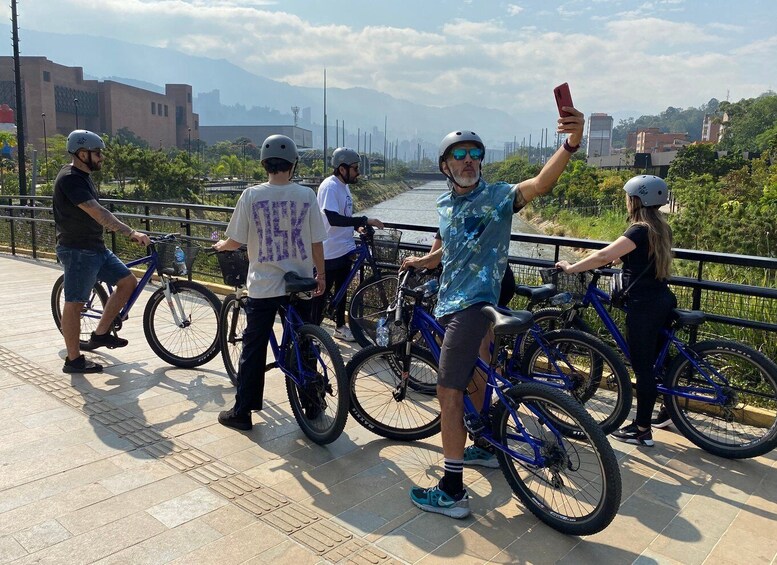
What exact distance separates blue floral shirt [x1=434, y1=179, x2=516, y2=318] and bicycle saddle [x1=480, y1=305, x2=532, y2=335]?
14 cm

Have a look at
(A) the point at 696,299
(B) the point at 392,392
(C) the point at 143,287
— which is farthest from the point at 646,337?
(C) the point at 143,287

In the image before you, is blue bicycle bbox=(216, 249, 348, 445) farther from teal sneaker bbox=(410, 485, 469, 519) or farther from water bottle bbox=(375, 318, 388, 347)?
teal sneaker bbox=(410, 485, 469, 519)

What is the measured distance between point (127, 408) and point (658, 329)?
3610 millimetres

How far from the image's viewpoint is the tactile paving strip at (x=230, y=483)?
2928 millimetres

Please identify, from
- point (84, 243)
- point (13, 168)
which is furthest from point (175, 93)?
point (84, 243)

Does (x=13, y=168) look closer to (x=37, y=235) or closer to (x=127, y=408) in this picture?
(x=37, y=235)

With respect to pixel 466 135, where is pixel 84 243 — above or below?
below

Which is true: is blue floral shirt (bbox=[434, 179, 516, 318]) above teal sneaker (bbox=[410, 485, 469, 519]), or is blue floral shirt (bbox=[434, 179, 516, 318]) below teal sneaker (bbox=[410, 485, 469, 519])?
above

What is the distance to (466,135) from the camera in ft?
10.3

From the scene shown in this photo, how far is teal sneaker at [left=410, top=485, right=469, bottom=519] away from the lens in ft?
10.4

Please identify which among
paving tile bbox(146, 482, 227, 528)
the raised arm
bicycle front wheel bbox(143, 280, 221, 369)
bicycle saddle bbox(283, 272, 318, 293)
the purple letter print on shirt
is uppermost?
the raised arm

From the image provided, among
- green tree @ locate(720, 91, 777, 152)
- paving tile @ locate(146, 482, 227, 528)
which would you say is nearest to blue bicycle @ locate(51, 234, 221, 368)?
paving tile @ locate(146, 482, 227, 528)

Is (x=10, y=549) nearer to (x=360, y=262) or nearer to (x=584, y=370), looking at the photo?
(x=584, y=370)

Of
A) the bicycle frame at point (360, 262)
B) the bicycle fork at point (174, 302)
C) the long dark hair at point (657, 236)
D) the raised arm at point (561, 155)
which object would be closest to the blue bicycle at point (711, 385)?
the long dark hair at point (657, 236)
